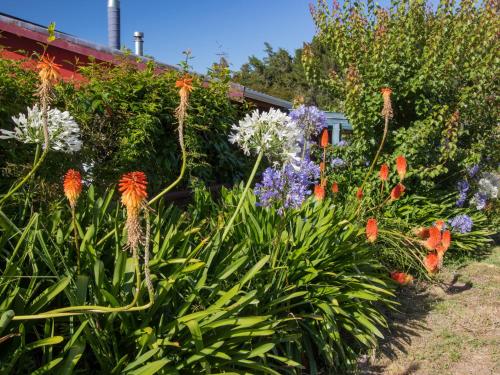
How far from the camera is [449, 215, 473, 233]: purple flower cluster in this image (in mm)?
6121

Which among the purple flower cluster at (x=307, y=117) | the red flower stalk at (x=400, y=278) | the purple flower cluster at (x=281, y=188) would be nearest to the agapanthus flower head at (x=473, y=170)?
the red flower stalk at (x=400, y=278)

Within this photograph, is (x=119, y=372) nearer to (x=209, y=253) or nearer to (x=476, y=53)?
(x=209, y=253)

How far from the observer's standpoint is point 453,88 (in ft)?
20.4

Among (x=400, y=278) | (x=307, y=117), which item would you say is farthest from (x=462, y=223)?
(x=307, y=117)

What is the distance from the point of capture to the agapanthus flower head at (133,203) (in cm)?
162

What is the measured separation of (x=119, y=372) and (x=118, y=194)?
2205 millimetres

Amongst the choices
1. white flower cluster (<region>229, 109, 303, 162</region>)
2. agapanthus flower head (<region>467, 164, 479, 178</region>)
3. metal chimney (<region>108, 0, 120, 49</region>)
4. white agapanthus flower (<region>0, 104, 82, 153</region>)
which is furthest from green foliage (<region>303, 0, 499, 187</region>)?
metal chimney (<region>108, 0, 120, 49</region>)

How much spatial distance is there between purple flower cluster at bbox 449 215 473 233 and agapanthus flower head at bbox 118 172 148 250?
5.35m

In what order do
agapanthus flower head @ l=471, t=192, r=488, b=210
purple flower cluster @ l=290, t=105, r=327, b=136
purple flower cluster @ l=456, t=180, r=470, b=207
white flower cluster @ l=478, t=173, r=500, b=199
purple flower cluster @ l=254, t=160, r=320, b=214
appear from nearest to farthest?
purple flower cluster @ l=254, t=160, r=320, b=214 < purple flower cluster @ l=290, t=105, r=327, b=136 < purple flower cluster @ l=456, t=180, r=470, b=207 < agapanthus flower head @ l=471, t=192, r=488, b=210 < white flower cluster @ l=478, t=173, r=500, b=199

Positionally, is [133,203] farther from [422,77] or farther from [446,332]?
[422,77]

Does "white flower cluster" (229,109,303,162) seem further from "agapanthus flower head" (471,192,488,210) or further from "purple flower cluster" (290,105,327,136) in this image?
"agapanthus flower head" (471,192,488,210)

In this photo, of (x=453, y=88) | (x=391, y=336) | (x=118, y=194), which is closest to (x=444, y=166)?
(x=453, y=88)

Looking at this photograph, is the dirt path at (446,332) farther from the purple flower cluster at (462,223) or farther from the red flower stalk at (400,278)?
the purple flower cluster at (462,223)

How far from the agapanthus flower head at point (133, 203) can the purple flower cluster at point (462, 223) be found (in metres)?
5.35
